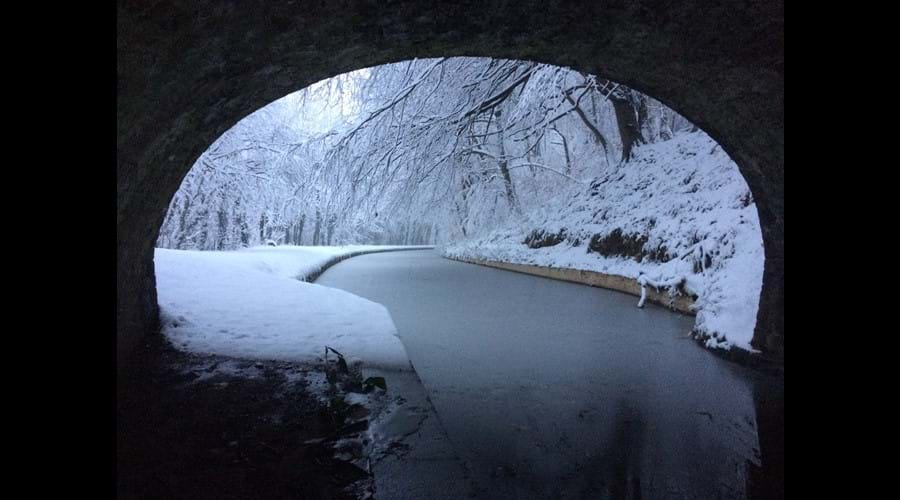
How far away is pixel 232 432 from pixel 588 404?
2376 mm

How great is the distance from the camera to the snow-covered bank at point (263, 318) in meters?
4.40

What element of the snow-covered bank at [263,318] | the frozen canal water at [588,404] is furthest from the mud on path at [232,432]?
the frozen canal water at [588,404]

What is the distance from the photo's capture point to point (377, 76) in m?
A: 8.97

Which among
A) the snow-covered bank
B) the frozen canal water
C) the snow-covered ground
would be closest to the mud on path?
the snow-covered bank

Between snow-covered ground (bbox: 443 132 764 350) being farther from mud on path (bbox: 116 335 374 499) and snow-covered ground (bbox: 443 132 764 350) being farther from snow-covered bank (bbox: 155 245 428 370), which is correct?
mud on path (bbox: 116 335 374 499)

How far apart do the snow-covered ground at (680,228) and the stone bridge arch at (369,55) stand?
2.11m

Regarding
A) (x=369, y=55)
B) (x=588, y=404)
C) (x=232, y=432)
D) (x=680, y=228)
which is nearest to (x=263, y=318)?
(x=232, y=432)

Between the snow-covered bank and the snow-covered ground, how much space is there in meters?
3.71

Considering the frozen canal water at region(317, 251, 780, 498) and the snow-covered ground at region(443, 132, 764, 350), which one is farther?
the snow-covered ground at region(443, 132, 764, 350)

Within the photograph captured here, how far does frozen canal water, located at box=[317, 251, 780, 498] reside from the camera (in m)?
2.45

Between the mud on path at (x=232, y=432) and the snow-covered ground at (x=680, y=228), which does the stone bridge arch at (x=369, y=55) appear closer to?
the mud on path at (x=232, y=432)
